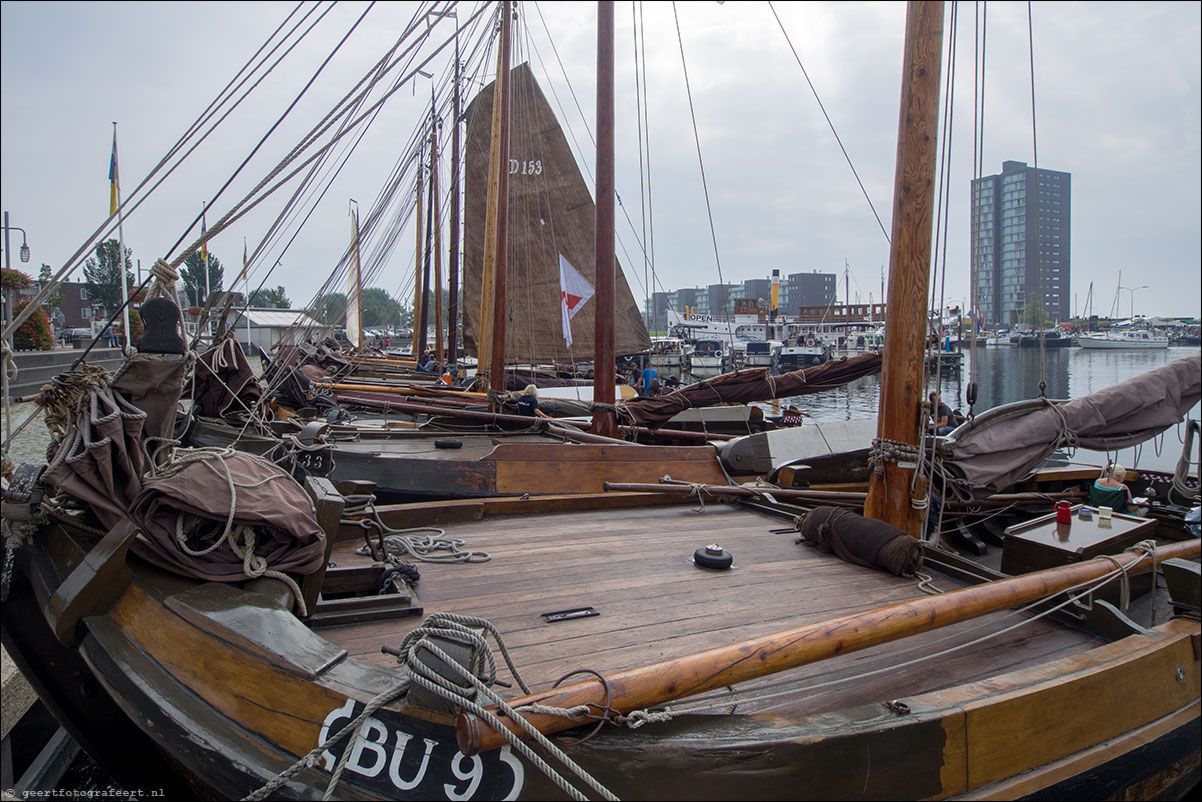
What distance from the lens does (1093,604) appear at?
318 cm

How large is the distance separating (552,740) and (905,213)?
342cm

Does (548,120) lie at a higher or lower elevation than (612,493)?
higher

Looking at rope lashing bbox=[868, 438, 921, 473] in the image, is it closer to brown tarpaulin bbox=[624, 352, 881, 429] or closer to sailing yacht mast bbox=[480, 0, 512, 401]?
brown tarpaulin bbox=[624, 352, 881, 429]

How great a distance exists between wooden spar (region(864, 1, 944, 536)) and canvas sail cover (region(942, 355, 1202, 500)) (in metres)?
0.40

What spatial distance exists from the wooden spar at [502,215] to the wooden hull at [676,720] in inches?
312

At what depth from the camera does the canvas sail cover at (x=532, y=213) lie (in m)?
18.7

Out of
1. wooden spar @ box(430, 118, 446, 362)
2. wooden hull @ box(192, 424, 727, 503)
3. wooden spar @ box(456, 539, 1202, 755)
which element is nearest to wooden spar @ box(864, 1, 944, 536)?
wooden spar @ box(456, 539, 1202, 755)

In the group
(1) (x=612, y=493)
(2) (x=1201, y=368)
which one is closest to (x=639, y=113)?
(1) (x=612, y=493)

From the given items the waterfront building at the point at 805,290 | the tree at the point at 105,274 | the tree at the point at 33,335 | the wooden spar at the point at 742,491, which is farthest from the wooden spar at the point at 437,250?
the waterfront building at the point at 805,290

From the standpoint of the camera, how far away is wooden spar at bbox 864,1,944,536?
12.8 feet

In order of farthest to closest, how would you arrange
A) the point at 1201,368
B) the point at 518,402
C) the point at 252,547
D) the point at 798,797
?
the point at 518,402 < the point at 1201,368 < the point at 252,547 < the point at 798,797

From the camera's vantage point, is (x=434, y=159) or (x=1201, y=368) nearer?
(x=1201, y=368)

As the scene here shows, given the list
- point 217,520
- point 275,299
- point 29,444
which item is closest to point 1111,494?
point 217,520

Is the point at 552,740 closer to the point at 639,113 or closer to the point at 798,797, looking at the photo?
the point at 798,797
